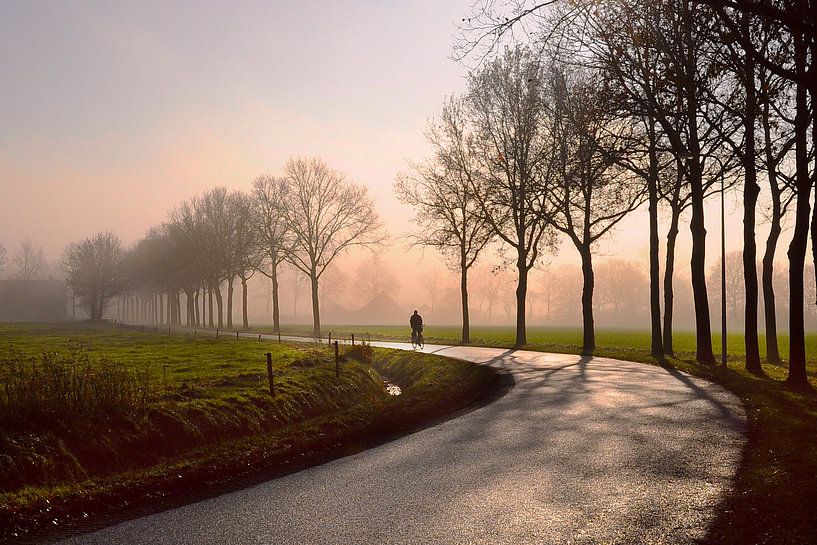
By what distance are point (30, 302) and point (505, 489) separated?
12593 cm

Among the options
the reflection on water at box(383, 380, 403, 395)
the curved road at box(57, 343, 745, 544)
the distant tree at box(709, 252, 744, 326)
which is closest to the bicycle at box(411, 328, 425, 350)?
the reflection on water at box(383, 380, 403, 395)

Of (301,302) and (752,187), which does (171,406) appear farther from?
(301,302)

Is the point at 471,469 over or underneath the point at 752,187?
underneath

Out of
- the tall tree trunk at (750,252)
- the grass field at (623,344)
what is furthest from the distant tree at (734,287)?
the tall tree trunk at (750,252)

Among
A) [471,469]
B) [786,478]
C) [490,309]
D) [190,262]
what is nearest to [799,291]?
[786,478]

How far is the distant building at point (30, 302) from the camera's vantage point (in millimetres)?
113062

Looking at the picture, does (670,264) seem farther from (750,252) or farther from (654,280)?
(750,252)

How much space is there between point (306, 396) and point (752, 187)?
16.1m

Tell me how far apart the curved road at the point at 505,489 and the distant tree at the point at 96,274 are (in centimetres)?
7980

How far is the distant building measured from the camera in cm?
11306

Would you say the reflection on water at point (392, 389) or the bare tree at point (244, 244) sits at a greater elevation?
the bare tree at point (244, 244)

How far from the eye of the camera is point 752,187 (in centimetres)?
2164

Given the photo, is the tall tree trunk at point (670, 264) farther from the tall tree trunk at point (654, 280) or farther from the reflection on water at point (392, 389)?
the reflection on water at point (392, 389)

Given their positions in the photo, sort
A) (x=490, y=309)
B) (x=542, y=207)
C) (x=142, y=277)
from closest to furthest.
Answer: (x=542, y=207), (x=142, y=277), (x=490, y=309)
